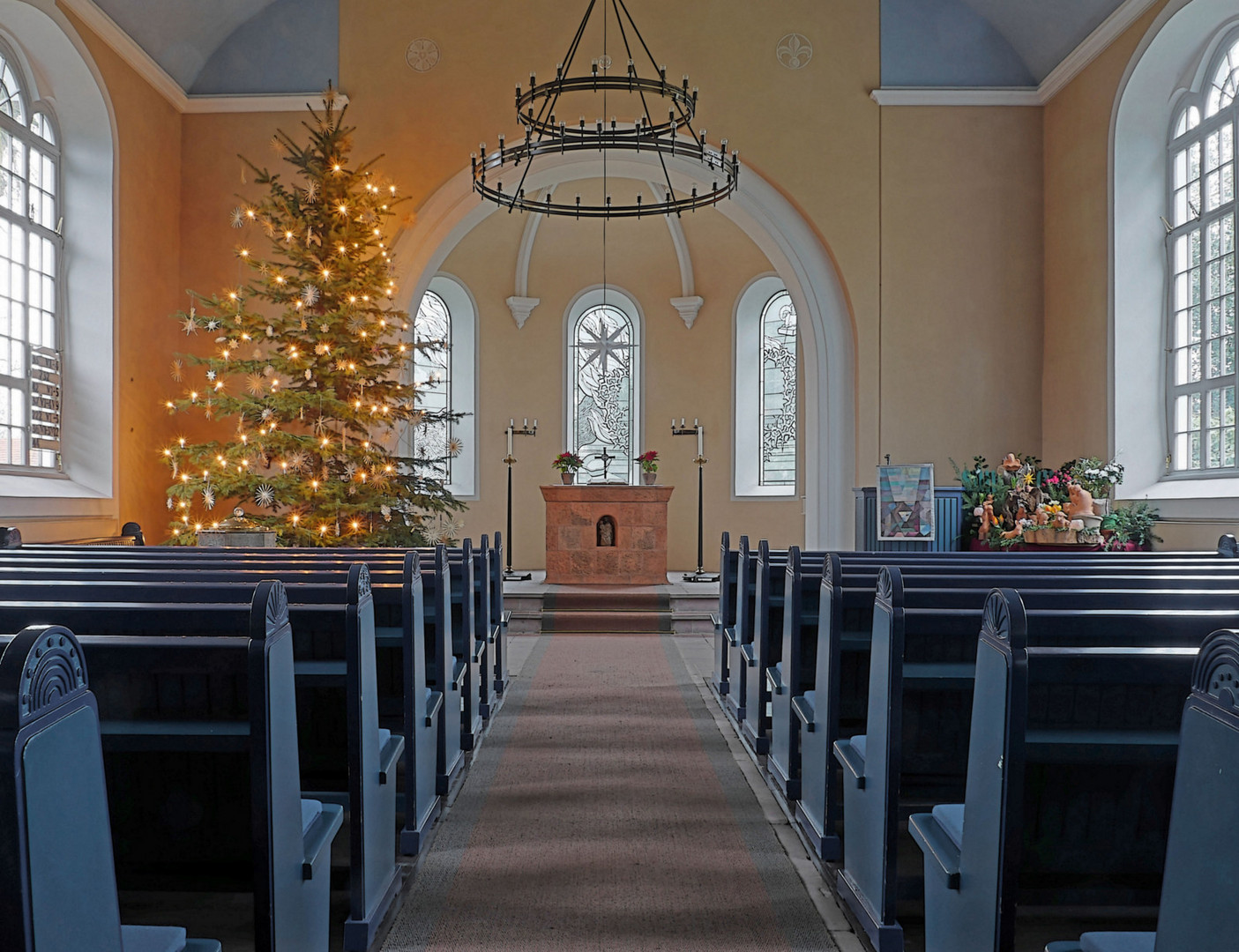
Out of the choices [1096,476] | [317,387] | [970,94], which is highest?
[970,94]

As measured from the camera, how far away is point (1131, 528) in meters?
6.54

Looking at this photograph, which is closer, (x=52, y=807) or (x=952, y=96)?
(x=52, y=807)

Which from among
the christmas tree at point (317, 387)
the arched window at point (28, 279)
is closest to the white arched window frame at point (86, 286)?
the arched window at point (28, 279)

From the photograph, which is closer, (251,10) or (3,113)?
(3,113)

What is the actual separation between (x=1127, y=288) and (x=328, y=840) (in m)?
7.14

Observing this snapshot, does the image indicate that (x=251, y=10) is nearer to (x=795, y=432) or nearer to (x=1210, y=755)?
(x=795, y=432)

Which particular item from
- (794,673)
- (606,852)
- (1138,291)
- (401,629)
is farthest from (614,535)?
(606,852)

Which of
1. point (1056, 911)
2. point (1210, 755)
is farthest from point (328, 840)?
point (1056, 911)

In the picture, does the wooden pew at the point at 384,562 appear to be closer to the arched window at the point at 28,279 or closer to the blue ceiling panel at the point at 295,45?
the arched window at the point at 28,279

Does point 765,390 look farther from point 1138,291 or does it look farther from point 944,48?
point 1138,291

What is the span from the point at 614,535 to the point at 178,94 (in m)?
5.31

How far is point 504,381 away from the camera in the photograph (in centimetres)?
1155

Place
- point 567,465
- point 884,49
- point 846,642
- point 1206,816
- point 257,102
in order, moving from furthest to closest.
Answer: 1. point 567,465
2. point 884,49
3. point 257,102
4. point 846,642
5. point 1206,816

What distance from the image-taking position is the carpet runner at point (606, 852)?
2.20m
